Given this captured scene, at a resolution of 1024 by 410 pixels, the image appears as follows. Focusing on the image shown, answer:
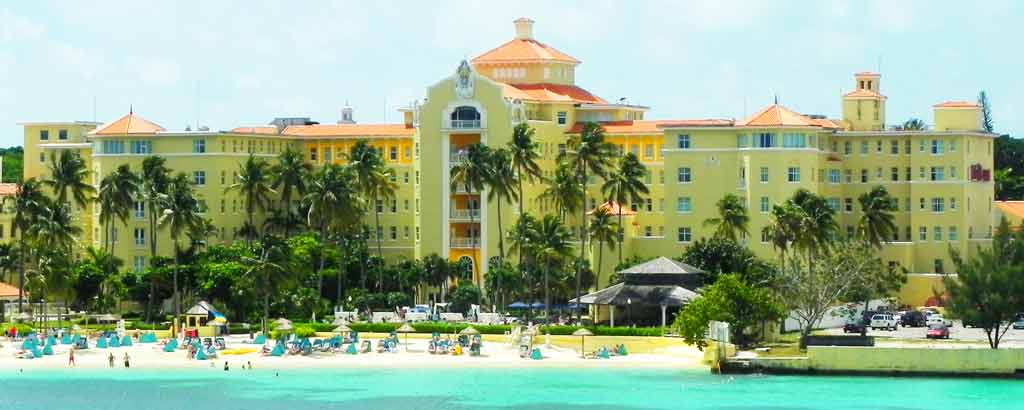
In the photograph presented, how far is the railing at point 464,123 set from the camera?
147125mm

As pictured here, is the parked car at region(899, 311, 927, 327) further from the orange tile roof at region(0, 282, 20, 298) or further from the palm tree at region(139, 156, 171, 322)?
the orange tile roof at region(0, 282, 20, 298)

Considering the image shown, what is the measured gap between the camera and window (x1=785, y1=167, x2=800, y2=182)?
470 feet

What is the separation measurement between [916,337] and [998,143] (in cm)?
6519

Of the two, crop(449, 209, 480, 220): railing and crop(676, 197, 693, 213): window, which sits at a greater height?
crop(676, 197, 693, 213): window

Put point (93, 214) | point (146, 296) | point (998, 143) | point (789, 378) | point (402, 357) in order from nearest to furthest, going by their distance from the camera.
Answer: point (789, 378), point (402, 357), point (146, 296), point (93, 214), point (998, 143)

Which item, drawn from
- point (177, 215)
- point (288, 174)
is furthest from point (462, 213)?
point (177, 215)

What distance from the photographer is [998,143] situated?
190m

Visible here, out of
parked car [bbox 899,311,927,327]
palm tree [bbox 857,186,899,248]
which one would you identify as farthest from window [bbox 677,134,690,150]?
parked car [bbox 899,311,927,327]

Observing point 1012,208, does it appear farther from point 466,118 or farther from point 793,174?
point 466,118

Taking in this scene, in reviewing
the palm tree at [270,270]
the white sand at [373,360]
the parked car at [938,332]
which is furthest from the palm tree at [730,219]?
the palm tree at [270,270]

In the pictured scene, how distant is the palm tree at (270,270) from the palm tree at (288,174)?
17412 millimetres

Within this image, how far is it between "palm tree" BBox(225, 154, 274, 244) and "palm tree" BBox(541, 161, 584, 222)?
16.9m

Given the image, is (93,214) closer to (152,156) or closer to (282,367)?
Result: (152,156)

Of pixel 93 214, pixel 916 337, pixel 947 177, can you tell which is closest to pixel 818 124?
pixel 947 177
